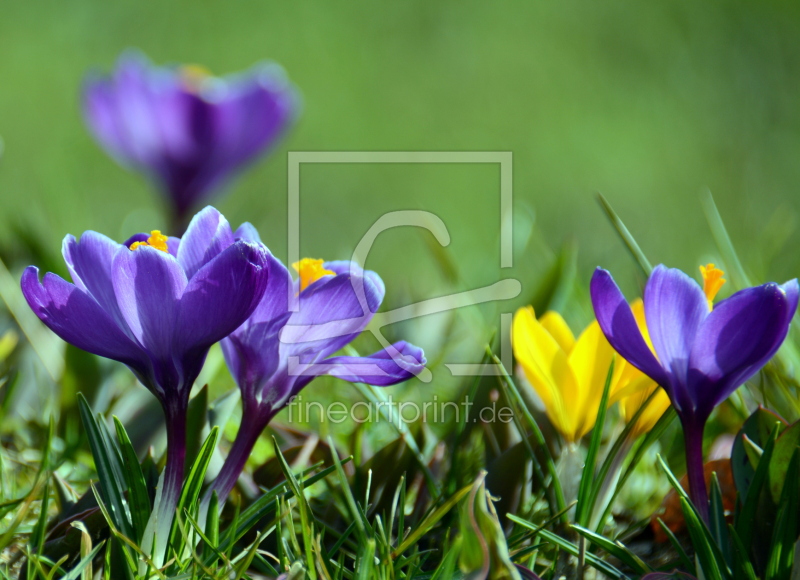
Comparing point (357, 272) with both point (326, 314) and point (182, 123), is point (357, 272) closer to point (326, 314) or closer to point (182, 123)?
point (326, 314)

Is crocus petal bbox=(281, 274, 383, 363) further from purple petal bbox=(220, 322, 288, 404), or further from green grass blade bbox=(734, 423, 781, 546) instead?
green grass blade bbox=(734, 423, 781, 546)

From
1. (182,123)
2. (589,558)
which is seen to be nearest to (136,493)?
(589,558)

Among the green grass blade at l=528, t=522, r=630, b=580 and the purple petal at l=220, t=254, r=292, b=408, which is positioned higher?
the purple petal at l=220, t=254, r=292, b=408

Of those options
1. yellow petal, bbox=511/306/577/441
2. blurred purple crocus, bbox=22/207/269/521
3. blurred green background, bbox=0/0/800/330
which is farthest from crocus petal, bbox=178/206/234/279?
blurred green background, bbox=0/0/800/330

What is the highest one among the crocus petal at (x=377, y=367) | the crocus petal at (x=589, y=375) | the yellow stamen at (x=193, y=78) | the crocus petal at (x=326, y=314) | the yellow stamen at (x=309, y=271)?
the yellow stamen at (x=193, y=78)

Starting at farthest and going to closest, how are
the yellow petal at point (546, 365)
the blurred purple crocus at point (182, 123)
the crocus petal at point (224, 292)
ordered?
the blurred purple crocus at point (182, 123), the yellow petal at point (546, 365), the crocus petal at point (224, 292)

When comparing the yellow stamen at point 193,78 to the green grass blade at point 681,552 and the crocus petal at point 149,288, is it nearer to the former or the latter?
the crocus petal at point 149,288

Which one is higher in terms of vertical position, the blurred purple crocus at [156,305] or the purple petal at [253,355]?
the blurred purple crocus at [156,305]

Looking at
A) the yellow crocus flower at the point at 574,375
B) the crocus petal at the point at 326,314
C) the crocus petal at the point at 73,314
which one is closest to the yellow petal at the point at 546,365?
the yellow crocus flower at the point at 574,375
